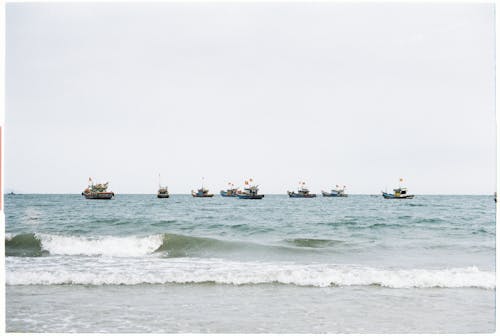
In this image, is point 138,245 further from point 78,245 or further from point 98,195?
point 98,195

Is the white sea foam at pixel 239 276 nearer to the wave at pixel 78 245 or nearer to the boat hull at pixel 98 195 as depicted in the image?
the wave at pixel 78 245

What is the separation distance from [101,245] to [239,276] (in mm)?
5212

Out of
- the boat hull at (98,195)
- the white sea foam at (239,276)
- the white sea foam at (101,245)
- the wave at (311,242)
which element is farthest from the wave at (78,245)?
the boat hull at (98,195)

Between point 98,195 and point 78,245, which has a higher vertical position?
point 98,195

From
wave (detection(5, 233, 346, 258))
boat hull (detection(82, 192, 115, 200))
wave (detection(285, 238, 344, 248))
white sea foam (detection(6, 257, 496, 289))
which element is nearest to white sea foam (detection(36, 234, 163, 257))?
wave (detection(5, 233, 346, 258))

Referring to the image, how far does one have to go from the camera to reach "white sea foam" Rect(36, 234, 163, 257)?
9.12 meters

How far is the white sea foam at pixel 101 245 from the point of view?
9.12m

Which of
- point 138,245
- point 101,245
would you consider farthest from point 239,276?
point 101,245

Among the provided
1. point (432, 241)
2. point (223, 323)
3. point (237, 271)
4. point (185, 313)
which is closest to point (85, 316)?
point (185, 313)

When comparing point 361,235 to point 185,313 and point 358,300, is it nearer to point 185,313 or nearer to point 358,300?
point 358,300

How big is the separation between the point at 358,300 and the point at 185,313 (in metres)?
2.03

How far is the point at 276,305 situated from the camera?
4.82 meters

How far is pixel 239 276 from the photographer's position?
20.0 ft

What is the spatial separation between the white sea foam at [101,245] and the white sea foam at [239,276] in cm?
209
